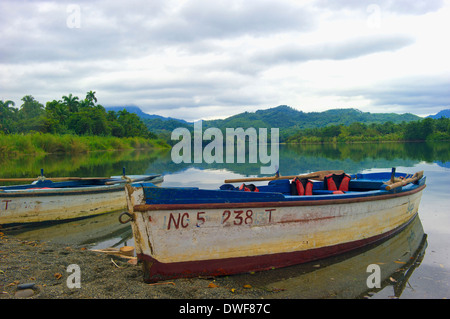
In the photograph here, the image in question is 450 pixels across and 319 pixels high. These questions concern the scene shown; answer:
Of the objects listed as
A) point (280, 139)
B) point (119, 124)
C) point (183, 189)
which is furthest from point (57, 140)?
point (280, 139)

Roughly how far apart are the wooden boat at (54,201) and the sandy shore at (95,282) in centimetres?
240

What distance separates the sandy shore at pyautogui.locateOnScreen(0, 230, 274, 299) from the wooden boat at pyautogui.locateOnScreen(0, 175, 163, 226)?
94.4 inches

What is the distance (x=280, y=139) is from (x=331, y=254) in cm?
10731

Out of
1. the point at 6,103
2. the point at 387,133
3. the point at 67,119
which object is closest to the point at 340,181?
the point at 67,119

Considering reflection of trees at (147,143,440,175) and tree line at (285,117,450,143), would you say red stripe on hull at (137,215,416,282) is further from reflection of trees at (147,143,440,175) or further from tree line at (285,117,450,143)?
tree line at (285,117,450,143)

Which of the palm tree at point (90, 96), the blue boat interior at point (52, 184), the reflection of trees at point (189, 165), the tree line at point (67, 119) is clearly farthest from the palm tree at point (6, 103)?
the blue boat interior at point (52, 184)

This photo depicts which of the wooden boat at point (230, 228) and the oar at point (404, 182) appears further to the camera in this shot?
the oar at point (404, 182)

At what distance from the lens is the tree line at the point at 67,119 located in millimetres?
54750

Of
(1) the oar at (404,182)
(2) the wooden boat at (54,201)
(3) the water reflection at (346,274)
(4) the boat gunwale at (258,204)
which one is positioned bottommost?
(3) the water reflection at (346,274)

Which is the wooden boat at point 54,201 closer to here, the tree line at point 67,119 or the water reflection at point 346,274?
the water reflection at point 346,274

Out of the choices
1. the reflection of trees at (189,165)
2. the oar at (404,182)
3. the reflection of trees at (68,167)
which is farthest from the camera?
the reflection of trees at (189,165)

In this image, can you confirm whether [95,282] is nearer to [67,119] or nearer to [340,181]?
[340,181]

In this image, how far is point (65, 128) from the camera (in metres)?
59.5

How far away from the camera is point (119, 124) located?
75.2 m
